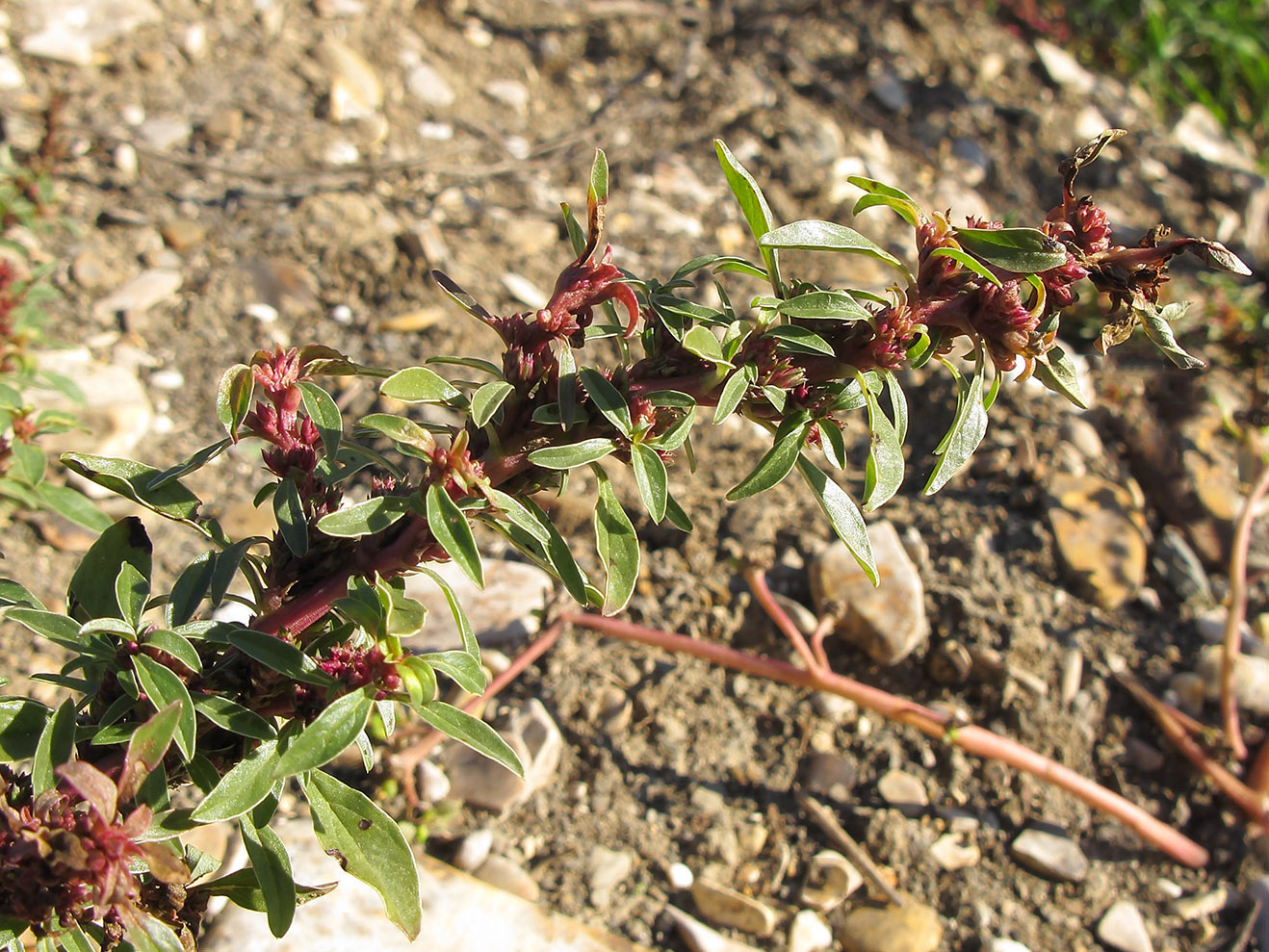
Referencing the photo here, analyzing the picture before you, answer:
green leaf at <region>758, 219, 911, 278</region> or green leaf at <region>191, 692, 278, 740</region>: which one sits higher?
green leaf at <region>758, 219, 911, 278</region>

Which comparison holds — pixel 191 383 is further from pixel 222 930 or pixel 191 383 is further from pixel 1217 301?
pixel 1217 301

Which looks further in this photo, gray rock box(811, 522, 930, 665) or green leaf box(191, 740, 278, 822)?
gray rock box(811, 522, 930, 665)

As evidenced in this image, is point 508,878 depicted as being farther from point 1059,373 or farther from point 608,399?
point 1059,373

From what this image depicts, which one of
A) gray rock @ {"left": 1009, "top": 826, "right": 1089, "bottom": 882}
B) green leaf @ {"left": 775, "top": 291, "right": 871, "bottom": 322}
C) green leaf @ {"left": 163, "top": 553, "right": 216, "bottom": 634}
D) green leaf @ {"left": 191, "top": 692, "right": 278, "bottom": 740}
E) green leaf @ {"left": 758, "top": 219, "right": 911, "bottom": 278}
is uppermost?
green leaf @ {"left": 758, "top": 219, "right": 911, "bottom": 278}

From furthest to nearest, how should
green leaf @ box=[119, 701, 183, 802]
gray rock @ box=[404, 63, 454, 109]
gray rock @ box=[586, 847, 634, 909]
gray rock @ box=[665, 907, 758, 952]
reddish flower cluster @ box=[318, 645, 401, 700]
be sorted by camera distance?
1. gray rock @ box=[404, 63, 454, 109]
2. gray rock @ box=[586, 847, 634, 909]
3. gray rock @ box=[665, 907, 758, 952]
4. reddish flower cluster @ box=[318, 645, 401, 700]
5. green leaf @ box=[119, 701, 183, 802]

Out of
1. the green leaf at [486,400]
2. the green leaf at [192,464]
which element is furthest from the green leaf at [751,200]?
the green leaf at [192,464]

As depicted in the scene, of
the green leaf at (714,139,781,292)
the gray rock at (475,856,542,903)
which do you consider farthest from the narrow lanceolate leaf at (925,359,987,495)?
the gray rock at (475,856,542,903)

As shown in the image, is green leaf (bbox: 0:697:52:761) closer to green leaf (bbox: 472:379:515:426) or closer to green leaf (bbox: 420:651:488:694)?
green leaf (bbox: 420:651:488:694)

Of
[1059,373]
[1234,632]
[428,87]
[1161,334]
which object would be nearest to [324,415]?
[1059,373]
